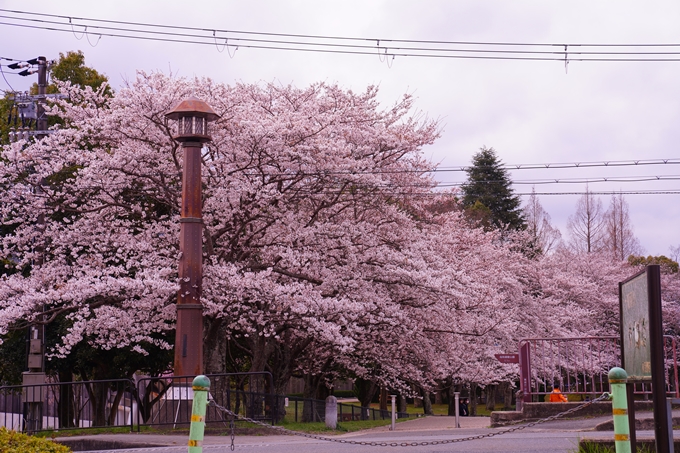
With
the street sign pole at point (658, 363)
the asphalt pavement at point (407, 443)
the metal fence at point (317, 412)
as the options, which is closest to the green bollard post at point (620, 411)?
the street sign pole at point (658, 363)

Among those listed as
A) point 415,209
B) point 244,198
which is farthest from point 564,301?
point 244,198

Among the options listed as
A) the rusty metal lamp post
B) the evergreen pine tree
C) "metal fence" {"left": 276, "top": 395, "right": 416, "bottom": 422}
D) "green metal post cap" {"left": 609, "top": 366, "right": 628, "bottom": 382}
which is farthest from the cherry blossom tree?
the evergreen pine tree

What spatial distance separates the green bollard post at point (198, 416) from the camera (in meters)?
7.25

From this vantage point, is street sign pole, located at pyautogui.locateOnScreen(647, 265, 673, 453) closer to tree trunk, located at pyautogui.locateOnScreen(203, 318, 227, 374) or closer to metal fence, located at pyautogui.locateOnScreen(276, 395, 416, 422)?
metal fence, located at pyautogui.locateOnScreen(276, 395, 416, 422)

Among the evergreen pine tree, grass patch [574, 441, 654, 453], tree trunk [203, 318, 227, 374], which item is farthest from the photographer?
the evergreen pine tree

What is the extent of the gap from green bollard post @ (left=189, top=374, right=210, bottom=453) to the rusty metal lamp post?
32.3ft

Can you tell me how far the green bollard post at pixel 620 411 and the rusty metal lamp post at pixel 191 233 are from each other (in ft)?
37.6

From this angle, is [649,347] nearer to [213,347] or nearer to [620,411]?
[620,411]

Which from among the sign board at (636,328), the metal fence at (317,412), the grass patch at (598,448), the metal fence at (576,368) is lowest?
the metal fence at (317,412)

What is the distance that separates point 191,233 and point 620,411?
1186 centimetres

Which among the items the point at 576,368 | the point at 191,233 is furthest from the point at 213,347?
the point at 576,368

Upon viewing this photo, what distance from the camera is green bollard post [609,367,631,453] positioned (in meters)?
6.84

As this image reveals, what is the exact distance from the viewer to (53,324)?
83.9ft

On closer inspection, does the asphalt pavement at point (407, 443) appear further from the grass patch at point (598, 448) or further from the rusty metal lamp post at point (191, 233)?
the rusty metal lamp post at point (191, 233)
